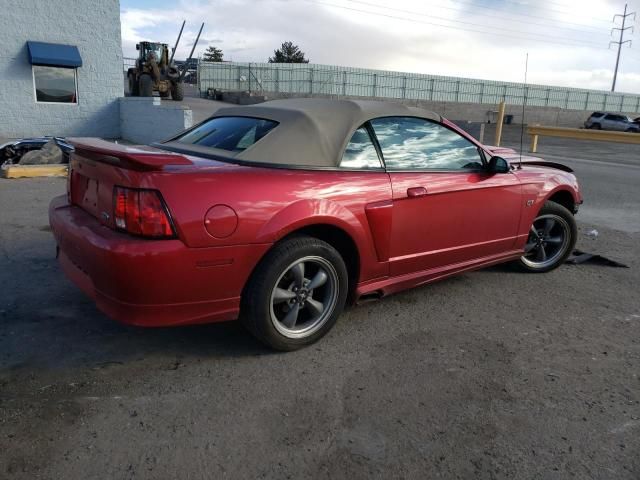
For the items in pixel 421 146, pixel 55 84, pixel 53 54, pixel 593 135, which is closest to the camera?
pixel 421 146

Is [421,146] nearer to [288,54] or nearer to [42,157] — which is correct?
[42,157]

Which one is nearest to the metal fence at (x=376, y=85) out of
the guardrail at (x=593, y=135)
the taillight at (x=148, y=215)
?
the guardrail at (x=593, y=135)

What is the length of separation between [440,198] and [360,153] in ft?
2.34

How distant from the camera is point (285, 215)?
3.13 metres

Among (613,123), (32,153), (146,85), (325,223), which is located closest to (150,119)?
(32,153)

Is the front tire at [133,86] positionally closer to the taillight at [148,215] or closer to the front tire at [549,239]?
the front tire at [549,239]

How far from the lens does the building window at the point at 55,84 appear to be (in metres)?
17.0

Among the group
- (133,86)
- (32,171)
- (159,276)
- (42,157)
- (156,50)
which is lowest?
(32,171)

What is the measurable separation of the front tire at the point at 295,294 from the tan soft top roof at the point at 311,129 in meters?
0.54

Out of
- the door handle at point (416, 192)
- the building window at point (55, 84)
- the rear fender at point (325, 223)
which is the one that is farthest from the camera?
the building window at point (55, 84)

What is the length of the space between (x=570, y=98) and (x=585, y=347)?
55.7 metres

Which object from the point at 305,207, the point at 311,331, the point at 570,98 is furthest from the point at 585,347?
the point at 570,98

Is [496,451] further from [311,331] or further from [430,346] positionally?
[311,331]

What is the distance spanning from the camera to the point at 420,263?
3.97 metres
